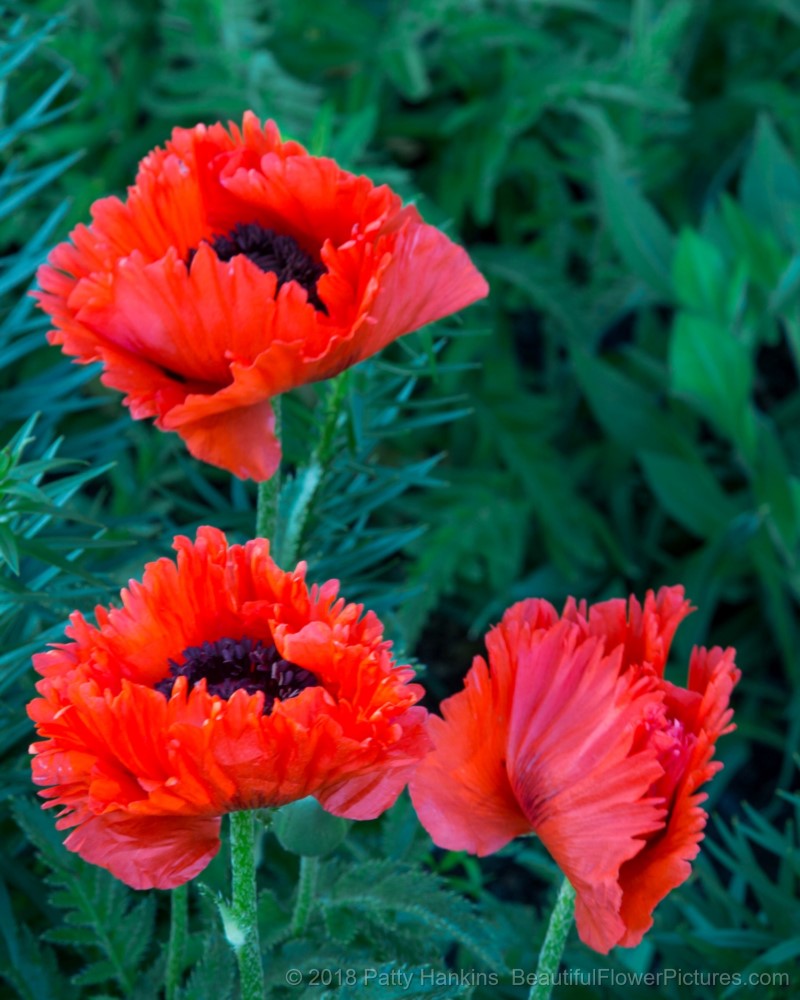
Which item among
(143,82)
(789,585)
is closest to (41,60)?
(143,82)

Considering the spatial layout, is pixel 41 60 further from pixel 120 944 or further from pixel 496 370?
pixel 120 944

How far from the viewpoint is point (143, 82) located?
3.65ft

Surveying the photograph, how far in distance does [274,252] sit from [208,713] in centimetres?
17

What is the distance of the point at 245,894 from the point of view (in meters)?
0.34

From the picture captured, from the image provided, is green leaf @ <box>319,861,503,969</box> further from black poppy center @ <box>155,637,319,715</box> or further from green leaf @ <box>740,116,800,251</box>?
green leaf @ <box>740,116,800,251</box>

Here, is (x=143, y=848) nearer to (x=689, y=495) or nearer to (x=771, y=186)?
(x=689, y=495)

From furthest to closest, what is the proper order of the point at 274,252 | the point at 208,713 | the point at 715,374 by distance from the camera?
the point at 715,374, the point at 274,252, the point at 208,713

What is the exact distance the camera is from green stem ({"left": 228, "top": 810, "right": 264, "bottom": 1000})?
1.10 feet

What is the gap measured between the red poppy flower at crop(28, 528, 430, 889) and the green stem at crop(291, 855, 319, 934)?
0.11m

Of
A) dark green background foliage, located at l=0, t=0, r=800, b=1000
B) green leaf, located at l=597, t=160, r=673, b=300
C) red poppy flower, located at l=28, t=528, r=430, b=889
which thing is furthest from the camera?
green leaf, located at l=597, t=160, r=673, b=300

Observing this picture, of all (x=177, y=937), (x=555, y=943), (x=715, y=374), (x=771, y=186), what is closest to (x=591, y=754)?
(x=555, y=943)

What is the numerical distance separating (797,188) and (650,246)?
0.14m

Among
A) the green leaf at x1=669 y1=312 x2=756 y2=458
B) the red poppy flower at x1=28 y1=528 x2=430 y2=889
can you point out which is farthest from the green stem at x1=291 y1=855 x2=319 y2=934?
the green leaf at x1=669 y1=312 x2=756 y2=458

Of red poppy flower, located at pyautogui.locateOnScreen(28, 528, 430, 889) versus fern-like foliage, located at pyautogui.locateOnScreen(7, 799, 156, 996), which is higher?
red poppy flower, located at pyautogui.locateOnScreen(28, 528, 430, 889)
